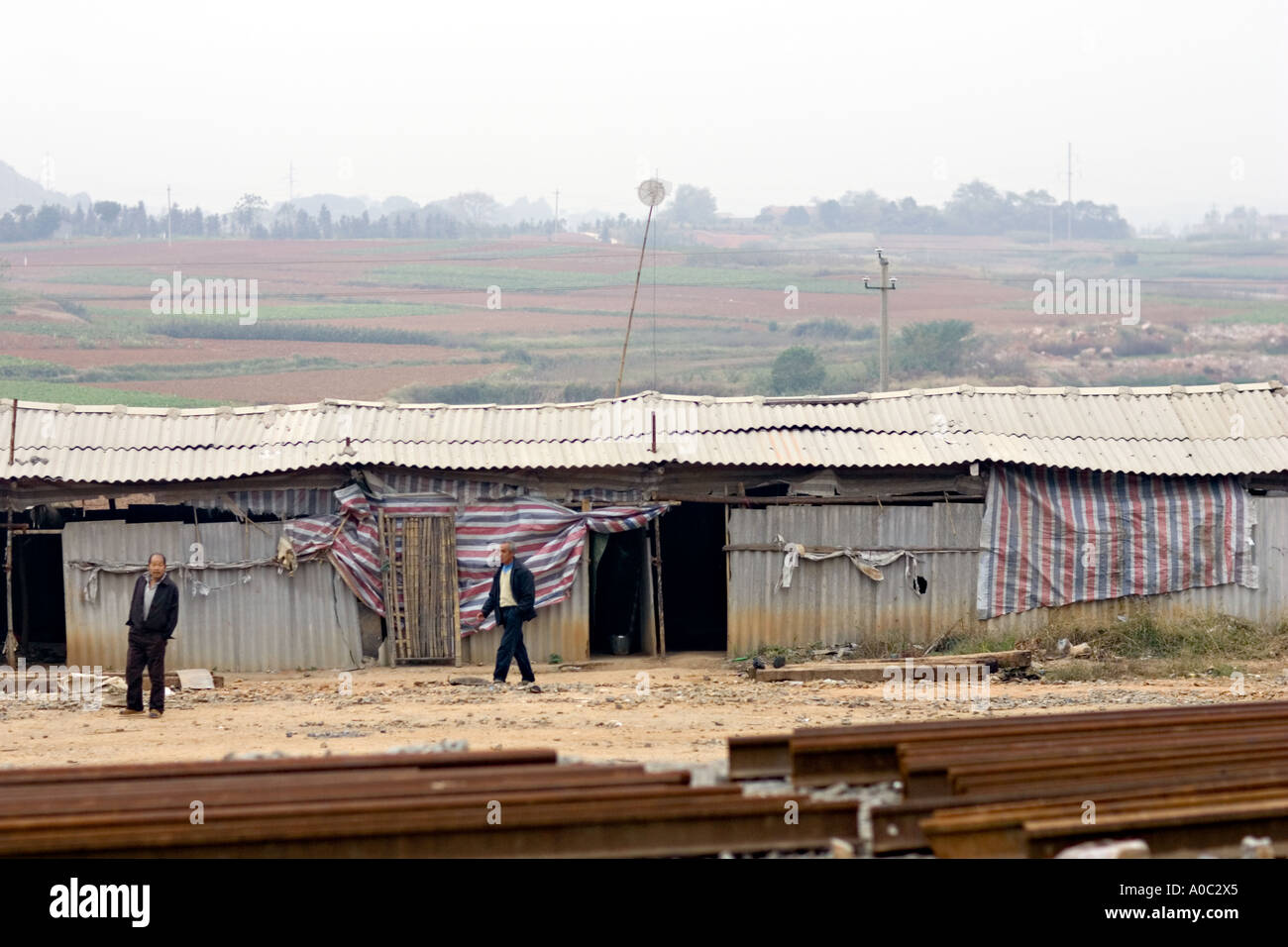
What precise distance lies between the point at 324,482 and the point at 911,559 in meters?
6.83

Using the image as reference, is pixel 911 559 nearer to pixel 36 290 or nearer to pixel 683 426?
pixel 683 426

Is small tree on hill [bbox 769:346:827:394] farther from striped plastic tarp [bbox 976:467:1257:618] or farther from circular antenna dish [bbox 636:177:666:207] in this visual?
striped plastic tarp [bbox 976:467:1257:618]

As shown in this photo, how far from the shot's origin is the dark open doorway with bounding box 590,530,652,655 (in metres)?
17.8

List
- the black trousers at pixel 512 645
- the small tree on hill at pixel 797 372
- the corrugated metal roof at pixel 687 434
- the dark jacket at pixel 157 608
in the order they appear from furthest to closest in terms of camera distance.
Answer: the small tree on hill at pixel 797 372 < the corrugated metal roof at pixel 687 434 < the black trousers at pixel 512 645 < the dark jacket at pixel 157 608

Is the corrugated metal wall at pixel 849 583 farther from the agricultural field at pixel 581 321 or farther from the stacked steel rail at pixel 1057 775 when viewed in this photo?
the agricultural field at pixel 581 321

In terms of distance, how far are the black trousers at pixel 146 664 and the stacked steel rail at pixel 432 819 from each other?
20.9ft

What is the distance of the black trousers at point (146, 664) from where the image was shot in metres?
13.2

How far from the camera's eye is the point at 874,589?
17250 mm

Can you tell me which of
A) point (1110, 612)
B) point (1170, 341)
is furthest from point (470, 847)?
point (1170, 341)

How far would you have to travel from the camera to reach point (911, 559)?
677 inches

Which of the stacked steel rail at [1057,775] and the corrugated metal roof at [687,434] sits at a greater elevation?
the corrugated metal roof at [687,434]

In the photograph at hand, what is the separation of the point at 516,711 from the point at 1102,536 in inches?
306

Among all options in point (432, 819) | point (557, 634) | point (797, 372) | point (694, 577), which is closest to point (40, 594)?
point (557, 634)

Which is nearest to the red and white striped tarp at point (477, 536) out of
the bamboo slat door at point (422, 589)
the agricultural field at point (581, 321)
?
the bamboo slat door at point (422, 589)
